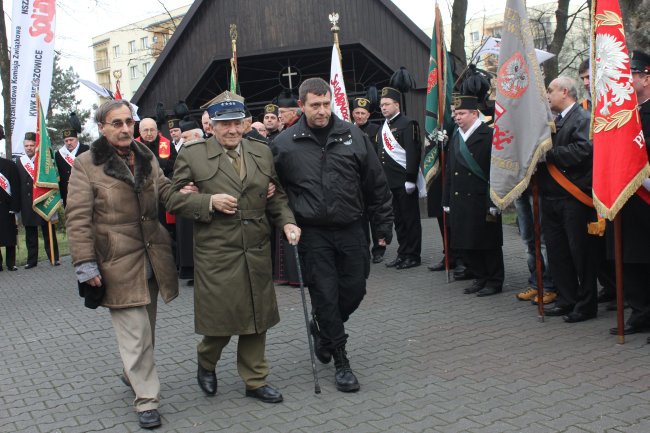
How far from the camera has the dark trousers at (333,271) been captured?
17.9ft

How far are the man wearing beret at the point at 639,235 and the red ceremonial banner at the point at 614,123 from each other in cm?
20

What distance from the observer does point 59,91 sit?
67.1 m

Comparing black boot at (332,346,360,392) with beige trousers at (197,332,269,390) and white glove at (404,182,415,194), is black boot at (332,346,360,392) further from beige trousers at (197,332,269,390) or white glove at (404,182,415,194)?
white glove at (404,182,415,194)

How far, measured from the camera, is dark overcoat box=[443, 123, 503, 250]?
809 cm

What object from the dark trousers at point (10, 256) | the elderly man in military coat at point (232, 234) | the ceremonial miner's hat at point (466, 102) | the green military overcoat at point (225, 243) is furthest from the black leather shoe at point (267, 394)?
the dark trousers at point (10, 256)

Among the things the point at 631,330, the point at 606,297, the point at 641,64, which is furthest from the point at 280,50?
the point at 631,330

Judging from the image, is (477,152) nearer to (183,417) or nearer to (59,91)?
(183,417)

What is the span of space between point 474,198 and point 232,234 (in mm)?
3873

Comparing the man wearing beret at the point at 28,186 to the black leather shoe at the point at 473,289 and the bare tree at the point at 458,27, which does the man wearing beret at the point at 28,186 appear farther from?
the bare tree at the point at 458,27

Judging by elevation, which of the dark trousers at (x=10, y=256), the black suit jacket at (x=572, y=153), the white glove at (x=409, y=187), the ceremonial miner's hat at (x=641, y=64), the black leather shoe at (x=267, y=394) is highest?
the ceremonial miner's hat at (x=641, y=64)

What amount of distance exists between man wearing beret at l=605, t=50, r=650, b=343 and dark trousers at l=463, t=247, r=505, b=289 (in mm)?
1949

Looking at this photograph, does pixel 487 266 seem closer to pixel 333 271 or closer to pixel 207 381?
pixel 333 271

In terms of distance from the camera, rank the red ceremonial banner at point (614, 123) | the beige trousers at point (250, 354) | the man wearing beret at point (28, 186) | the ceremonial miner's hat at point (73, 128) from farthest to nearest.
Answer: the man wearing beret at point (28, 186)
the ceremonial miner's hat at point (73, 128)
the red ceremonial banner at point (614, 123)
the beige trousers at point (250, 354)

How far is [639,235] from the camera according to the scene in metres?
6.20
